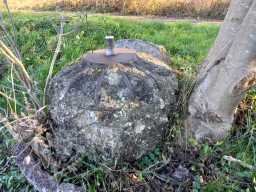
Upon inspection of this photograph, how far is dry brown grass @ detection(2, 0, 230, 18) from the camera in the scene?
26.0 feet

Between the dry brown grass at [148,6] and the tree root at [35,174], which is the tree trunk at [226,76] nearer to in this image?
the tree root at [35,174]

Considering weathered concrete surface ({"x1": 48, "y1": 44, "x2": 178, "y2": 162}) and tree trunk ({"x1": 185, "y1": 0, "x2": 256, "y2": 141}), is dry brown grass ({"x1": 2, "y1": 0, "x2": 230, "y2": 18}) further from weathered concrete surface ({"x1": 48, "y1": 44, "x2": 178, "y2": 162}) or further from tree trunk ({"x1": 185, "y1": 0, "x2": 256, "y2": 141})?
weathered concrete surface ({"x1": 48, "y1": 44, "x2": 178, "y2": 162})

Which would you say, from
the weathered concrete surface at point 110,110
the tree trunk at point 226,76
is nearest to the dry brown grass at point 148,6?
the tree trunk at point 226,76

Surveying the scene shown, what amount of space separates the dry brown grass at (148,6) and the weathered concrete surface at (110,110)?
5.68m

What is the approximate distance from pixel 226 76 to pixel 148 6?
5.95m

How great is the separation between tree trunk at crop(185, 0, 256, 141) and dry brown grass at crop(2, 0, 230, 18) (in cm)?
549

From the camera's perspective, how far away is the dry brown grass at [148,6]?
7918mm

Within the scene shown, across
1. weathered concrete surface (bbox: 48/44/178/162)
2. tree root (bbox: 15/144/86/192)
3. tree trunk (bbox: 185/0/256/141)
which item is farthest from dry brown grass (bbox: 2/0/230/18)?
tree root (bbox: 15/144/86/192)

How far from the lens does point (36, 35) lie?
511 cm

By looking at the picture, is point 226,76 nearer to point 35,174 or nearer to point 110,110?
point 110,110

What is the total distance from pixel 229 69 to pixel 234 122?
576mm

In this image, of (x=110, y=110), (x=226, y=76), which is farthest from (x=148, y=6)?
(x=110, y=110)

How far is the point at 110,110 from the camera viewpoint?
7.86ft

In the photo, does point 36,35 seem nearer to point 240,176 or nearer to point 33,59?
point 33,59
